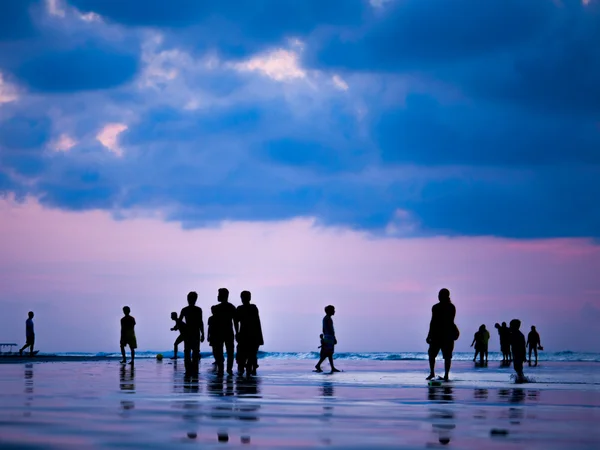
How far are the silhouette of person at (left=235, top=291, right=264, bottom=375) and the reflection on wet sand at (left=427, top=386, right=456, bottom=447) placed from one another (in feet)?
27.1

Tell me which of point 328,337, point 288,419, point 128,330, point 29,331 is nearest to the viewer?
point 288,419

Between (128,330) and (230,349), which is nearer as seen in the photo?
(230,349)

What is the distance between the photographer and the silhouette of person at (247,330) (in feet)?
76.4

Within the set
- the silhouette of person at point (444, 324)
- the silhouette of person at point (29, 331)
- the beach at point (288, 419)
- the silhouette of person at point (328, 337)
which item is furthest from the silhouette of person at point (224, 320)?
the silhouette of person at point (29, 331)

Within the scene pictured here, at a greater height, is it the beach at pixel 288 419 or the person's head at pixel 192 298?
the person's head at pixel 192 298

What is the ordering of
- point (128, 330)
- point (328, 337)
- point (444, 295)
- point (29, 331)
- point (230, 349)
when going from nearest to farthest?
point (444, 295), point (230, 349), point (328, 337), point (128, 330), point (29, 331)

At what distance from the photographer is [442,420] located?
411 inches

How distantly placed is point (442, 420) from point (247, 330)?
1341cm

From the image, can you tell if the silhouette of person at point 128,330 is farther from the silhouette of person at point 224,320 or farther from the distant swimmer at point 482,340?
the distant swimmer at point 482,340

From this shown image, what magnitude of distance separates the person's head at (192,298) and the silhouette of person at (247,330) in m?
1.15

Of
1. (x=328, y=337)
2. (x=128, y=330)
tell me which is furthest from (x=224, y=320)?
(x=128, y=330)

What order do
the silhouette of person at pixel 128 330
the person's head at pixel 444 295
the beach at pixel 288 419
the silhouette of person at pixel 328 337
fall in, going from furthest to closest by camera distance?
the silhouette of person at pixel 128 330 → the silhouette of person at pixel 328 337 → the person's head at pixel 444 295 → the beach at pixel 288 419

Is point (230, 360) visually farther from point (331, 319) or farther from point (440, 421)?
point (440, 421)

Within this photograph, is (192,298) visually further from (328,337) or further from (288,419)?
(288,419)
